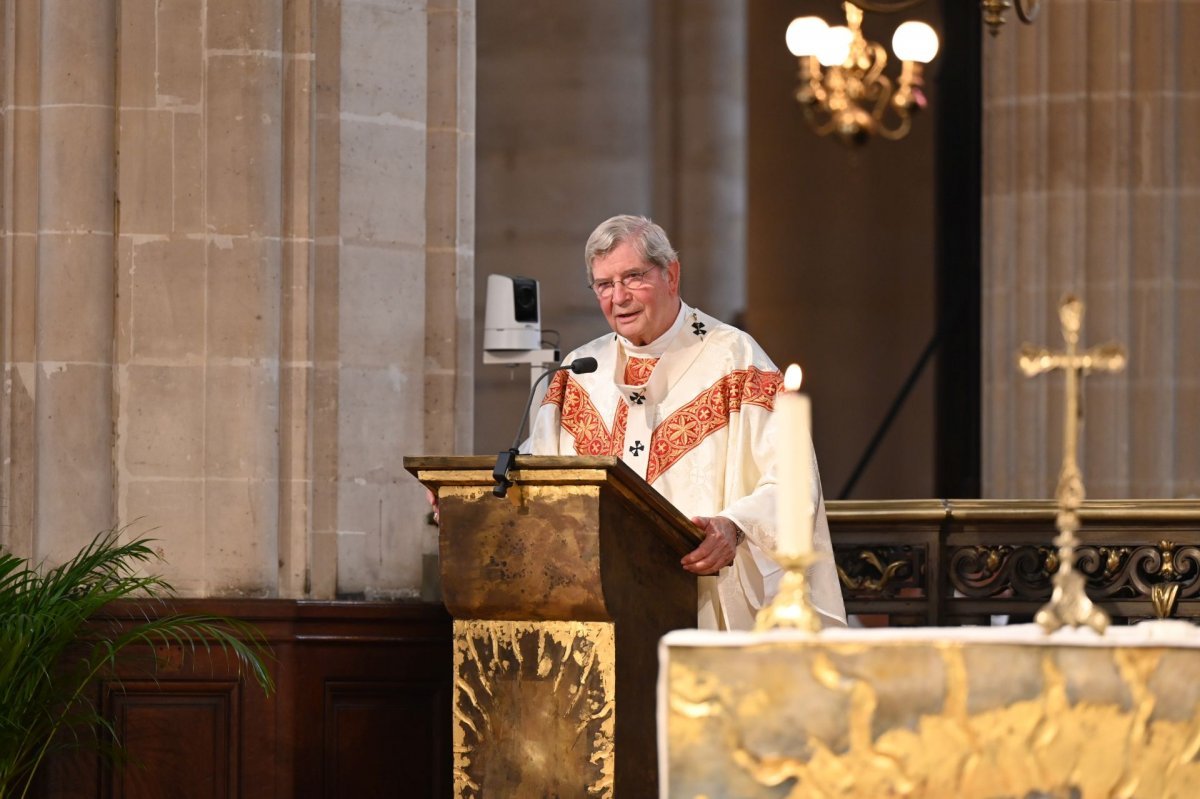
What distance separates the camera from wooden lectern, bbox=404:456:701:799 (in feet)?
14.9

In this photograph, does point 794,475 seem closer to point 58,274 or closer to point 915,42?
point 58,274

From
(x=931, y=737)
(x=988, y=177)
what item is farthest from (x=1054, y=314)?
(x=931, y=737)

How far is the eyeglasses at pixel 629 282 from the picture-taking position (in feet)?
17.2

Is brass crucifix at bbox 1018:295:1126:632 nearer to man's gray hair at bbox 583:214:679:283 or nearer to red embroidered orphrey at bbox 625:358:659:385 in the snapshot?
man's gray hair at bbox 583:214:679:283

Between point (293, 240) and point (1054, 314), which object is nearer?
point (293, 240)

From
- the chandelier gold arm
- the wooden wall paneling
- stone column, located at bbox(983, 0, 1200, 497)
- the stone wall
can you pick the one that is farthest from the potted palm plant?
stone column, located at bbox(983, 0, 1200, 497)

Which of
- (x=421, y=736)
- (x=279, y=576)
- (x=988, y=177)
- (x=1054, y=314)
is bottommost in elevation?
(x=421, y=736)

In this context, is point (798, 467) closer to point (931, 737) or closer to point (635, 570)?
point (931, 737)

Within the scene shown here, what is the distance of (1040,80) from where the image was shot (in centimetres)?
1033

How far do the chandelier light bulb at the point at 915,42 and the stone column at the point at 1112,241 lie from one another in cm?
63

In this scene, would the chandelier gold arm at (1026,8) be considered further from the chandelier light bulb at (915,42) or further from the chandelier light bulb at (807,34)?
the chandelier light bulb at (807,34)

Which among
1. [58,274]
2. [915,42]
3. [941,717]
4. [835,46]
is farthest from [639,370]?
[835,46]

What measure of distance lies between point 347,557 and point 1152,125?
5324 mm

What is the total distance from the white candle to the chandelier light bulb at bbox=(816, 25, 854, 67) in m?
8.50
